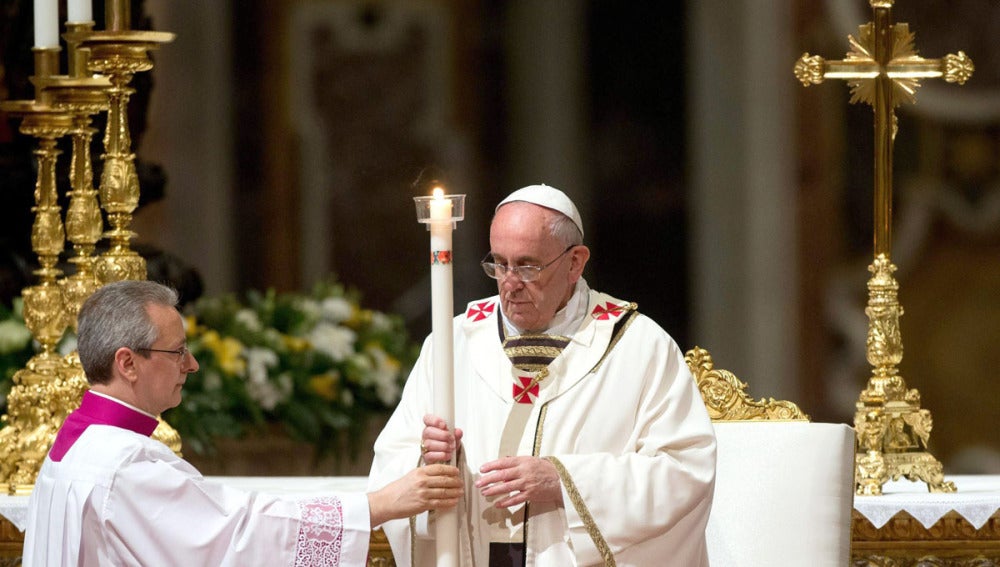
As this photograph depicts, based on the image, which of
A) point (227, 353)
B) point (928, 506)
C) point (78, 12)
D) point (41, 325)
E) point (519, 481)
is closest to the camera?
point (519, 481)

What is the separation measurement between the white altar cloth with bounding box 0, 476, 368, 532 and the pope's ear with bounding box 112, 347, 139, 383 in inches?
41.3

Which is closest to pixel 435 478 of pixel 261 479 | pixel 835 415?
pixel 261 479

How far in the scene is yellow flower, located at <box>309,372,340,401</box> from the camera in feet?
22.1

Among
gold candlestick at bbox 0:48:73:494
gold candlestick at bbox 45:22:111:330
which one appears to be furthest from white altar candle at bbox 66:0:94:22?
gold candlestick at bbox 0:48:73:494

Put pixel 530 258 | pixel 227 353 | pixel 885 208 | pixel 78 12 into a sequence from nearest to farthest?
pixel 530 258, pixel 78 12, pixel 885 208, pixel 227 353

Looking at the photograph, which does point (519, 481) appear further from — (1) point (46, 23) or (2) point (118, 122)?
(1) point (46, 23)

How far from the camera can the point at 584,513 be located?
166 inches

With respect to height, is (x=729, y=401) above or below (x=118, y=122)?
below

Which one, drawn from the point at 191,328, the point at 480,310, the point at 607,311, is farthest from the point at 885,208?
the point at 191,328

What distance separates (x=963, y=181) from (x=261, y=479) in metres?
3.20

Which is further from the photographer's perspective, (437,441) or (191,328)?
(191,328)

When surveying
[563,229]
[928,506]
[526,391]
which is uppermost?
[563,229]

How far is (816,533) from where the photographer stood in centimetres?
466

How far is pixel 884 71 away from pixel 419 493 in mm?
2197
